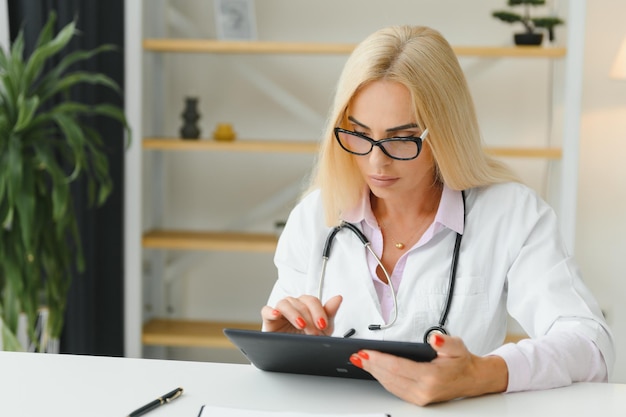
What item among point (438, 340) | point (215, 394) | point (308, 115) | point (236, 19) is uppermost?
point (236, 19)

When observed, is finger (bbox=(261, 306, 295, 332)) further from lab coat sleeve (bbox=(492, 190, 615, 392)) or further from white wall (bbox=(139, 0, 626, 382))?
white wall (bbox=(139, 0, 626, 382))

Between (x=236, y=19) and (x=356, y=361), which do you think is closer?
(x=356, y=361)

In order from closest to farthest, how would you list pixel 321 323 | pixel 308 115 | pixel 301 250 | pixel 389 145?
pixel 321 323
pixel 389 145
pixel 301 250
pixel 308 115

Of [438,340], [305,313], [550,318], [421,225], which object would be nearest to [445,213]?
[421,225]

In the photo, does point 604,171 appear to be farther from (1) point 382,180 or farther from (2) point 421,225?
(1) point 382,180

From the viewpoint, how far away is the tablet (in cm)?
128

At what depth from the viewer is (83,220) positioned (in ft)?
11.1

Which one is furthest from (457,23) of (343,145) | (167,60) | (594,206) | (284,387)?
(284,387)

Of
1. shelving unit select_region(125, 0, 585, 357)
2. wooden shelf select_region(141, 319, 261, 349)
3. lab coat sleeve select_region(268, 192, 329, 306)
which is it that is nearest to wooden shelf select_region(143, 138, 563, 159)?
shelving unit select_region(125, 0, 585, 357)

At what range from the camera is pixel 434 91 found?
171cm

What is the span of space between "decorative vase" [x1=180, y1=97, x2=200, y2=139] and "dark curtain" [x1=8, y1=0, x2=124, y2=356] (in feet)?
0.82

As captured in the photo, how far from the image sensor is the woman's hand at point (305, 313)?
1499 mm

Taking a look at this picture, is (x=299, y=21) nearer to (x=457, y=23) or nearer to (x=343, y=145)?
(x=457, y=23)

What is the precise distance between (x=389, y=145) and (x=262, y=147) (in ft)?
5.44
